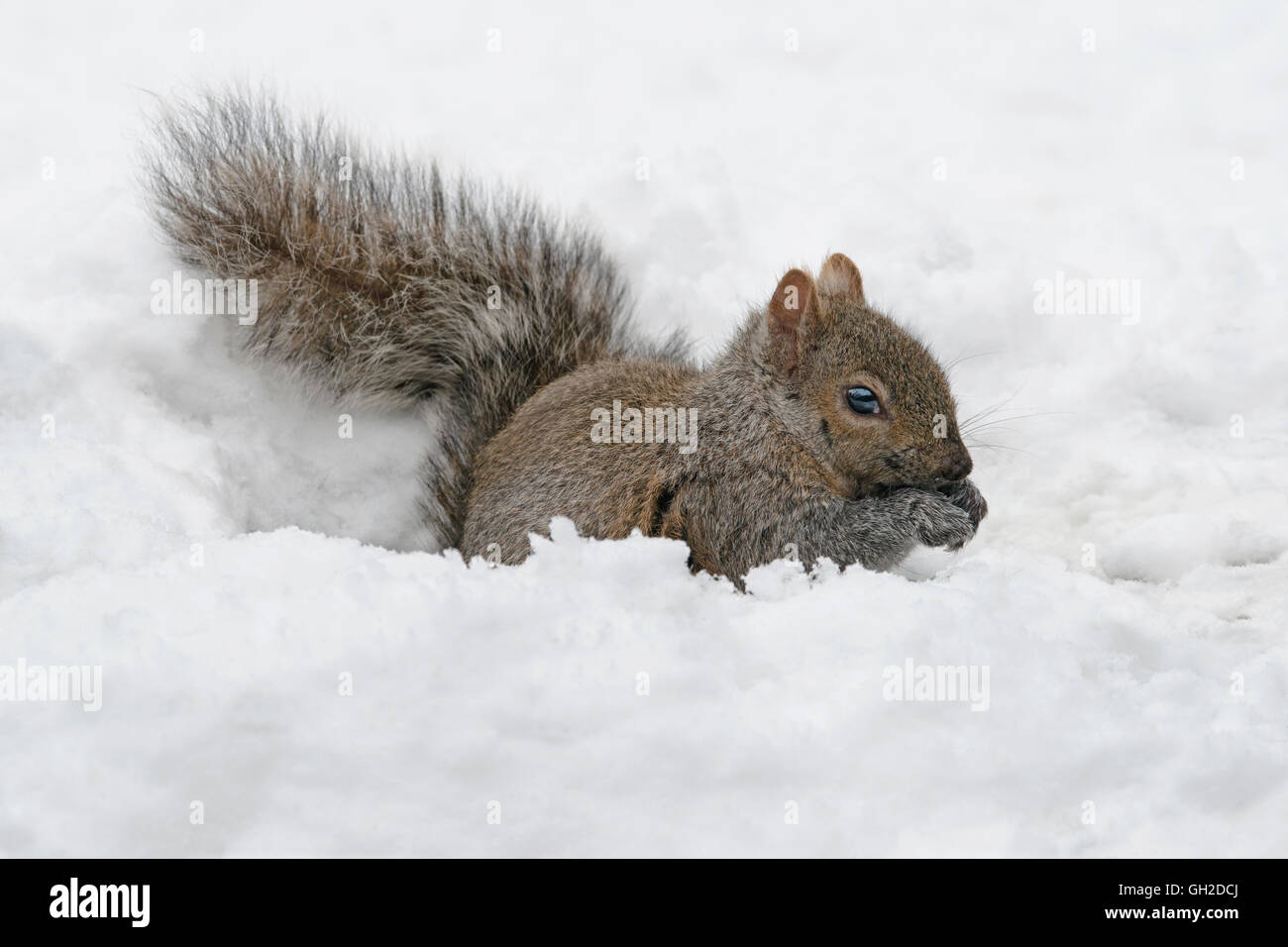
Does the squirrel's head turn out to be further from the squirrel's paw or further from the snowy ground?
the snowy ground

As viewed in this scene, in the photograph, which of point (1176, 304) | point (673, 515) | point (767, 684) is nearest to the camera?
point (767, 684)

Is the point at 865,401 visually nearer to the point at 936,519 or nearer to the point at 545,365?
the point at 936,519

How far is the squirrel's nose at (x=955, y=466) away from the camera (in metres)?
2.36

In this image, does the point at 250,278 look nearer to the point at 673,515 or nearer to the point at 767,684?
the point at 673,515

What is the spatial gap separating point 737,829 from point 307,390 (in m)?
1.91

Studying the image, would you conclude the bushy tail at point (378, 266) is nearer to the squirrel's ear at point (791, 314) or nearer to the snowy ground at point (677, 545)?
the snowy ground at point (677, 545)

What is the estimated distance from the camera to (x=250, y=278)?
2.88 meters

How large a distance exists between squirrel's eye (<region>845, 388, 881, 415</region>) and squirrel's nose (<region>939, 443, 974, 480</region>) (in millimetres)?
170

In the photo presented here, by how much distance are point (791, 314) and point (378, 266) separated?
1123mm

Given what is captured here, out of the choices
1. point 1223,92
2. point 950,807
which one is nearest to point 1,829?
point 950,807

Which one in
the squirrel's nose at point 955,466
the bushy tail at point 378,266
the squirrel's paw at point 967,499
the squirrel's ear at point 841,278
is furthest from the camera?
the bushy tail at point 378,266

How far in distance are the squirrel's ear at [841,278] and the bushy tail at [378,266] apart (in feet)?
2.33

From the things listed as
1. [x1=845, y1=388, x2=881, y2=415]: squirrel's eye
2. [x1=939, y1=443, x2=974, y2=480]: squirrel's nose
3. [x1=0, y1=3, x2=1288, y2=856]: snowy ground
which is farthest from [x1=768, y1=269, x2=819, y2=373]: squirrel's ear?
[x1=0, y1=3, x2=1288, y2=856]: snowy ground

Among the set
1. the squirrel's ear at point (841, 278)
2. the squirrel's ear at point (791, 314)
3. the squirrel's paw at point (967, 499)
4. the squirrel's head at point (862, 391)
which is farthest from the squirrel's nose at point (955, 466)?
the squirrel's ear at point (841, 278)
